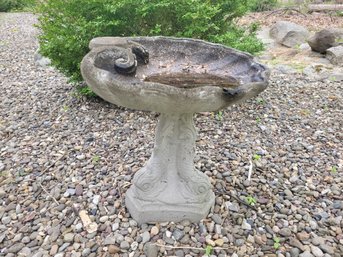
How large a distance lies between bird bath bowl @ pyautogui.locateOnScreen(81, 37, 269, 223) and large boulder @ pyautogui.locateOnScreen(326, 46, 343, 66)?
442 centimetres

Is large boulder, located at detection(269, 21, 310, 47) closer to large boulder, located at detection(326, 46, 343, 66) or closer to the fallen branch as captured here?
large boulder, located at detection(326, 46, 343, 66)

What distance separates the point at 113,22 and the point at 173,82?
1.98 m

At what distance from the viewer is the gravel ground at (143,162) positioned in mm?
2262

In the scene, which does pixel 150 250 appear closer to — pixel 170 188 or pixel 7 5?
pixel 170 188

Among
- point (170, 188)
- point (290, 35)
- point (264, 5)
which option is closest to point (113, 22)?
point (170, 188)

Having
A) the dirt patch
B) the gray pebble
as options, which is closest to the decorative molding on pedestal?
the gray pebble

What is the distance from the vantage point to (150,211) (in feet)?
7.66

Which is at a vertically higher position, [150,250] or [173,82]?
[173,82]

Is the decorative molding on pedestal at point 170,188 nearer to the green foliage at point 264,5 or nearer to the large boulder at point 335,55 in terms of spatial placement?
the large boulder at point 335,55

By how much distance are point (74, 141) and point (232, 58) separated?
1900mm

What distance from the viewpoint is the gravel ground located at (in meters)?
2.26

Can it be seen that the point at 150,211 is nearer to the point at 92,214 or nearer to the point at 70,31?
the point at 92,214

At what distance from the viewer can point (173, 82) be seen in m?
2.03

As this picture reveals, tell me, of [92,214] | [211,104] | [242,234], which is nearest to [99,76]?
[211,104]
